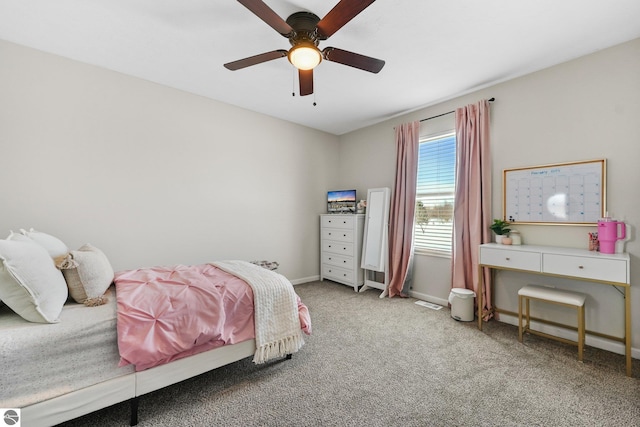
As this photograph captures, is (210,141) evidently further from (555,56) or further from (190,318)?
(555,56)

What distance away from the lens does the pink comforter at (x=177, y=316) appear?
1536 mm

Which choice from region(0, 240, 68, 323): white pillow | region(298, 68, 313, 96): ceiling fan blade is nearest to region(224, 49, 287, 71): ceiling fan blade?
region(298, 68, 313, 96): ceiling fan blade

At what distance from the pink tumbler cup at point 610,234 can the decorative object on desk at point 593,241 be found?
0.36ft

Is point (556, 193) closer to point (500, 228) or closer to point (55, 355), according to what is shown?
point (500, 228)

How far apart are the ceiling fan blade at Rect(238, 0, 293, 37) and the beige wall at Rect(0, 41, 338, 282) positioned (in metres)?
2.05

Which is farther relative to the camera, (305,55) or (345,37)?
(345,37)

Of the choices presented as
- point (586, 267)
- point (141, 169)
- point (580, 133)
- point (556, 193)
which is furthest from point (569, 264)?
point (141, 169)

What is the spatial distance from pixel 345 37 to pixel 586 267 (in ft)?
8.92

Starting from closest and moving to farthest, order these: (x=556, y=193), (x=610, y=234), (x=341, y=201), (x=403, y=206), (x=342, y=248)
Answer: (x=610, y=234), (x=556, y=193), (x=403, y=206), (x=342, y=248), (x=341, y=201)

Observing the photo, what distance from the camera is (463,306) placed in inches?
117

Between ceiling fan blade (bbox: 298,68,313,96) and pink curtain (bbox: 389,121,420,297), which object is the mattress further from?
pink curtain (bbox: 389,121,420,297)

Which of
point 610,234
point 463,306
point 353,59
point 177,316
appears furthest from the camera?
point 463,306

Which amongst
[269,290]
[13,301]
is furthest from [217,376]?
[13,301]

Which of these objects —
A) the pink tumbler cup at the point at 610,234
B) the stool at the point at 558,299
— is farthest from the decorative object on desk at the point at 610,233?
the stool at the point at 558,299
